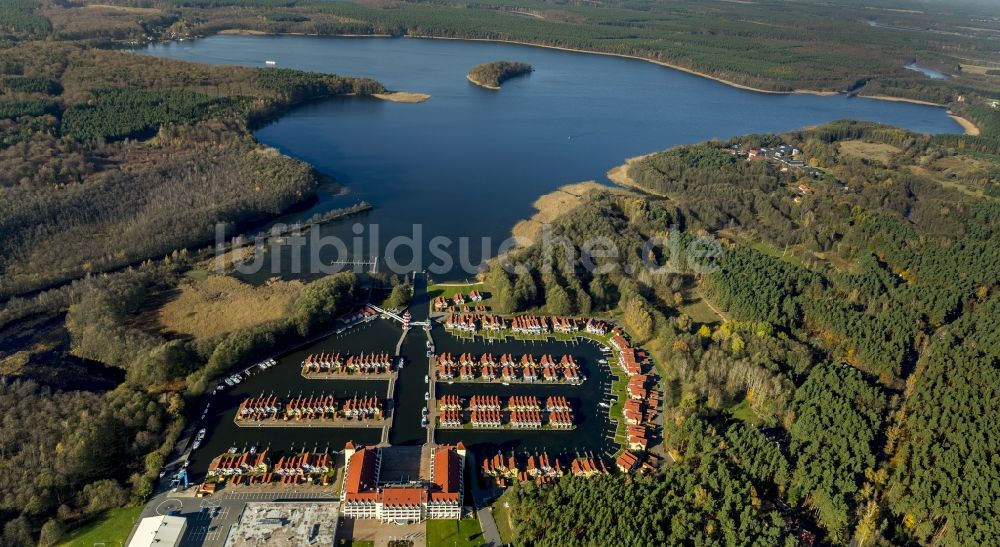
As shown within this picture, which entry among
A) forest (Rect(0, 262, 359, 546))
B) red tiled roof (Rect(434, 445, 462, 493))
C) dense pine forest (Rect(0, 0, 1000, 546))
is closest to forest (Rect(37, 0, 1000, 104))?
dense pine forest (Rect(0, 0, 1000, 546))

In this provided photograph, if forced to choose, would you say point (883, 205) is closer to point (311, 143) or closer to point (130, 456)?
point (311, 143)

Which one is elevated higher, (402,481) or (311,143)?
(311,143)

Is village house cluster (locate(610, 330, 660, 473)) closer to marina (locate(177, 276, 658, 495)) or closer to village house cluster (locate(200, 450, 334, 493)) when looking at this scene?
marina (locate(177, 276, 658, 495))

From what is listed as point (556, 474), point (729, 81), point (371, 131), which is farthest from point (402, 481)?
point (729, 81)

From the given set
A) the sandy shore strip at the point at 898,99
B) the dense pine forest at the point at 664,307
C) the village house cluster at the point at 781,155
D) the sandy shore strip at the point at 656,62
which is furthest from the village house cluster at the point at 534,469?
the sandy shore strip at the point at 898,99

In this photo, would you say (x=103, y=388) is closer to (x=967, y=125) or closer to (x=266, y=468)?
(x=266, y=468)

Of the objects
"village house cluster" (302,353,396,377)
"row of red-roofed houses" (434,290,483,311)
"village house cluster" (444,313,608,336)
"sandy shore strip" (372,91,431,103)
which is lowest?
"village house cluster" (302,353,396,377)

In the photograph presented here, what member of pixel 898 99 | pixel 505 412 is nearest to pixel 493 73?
pixel 898 99
